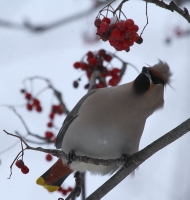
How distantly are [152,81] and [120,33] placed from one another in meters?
0.73

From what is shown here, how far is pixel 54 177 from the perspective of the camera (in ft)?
11.2

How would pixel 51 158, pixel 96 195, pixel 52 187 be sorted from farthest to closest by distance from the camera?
pixel 51 158 → pixel 52 187 → pixel 96 195

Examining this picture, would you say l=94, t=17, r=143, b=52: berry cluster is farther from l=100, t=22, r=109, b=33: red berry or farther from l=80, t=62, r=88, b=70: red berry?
l=80, t=62, r=88, b=70: red berry

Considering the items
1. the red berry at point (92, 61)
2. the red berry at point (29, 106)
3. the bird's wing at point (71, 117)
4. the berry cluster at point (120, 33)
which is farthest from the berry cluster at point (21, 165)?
the red berry at point (29, 106)

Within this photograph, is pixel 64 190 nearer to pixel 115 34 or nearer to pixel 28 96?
pixel 28 96

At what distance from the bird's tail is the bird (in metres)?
0.46

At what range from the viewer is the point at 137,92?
9.36ft

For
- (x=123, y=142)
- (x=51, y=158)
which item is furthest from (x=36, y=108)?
(x=123, y=142)

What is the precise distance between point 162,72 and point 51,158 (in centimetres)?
136

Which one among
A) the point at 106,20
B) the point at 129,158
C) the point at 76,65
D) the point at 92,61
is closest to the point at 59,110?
the point at 76,65

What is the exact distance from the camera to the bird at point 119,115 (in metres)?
2.80

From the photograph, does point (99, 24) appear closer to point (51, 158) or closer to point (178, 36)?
point (51, 158)

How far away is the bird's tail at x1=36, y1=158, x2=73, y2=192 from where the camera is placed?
11.1ft

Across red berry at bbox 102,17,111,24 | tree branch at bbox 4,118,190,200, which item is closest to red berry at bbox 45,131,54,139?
tree branch at bbox 4,118,190,200
